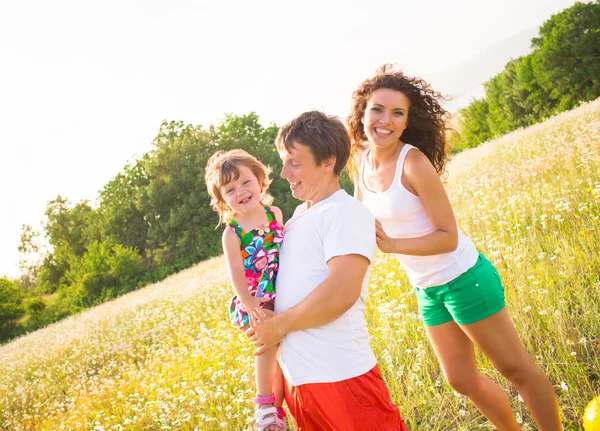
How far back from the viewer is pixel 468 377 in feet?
9.88

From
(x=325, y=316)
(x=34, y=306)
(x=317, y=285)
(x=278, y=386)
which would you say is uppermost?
(x=317, y=285)

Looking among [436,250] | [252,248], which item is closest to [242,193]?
[252,248]

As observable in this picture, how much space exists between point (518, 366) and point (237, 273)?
1.84 metres

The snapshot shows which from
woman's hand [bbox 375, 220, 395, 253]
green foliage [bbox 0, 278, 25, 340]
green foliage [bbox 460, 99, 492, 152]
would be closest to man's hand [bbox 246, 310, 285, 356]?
woman's hand [bbox 375, 220, 395, 253]

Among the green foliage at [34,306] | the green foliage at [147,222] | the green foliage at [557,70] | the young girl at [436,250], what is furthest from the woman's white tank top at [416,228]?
the green foliage at [557,70]

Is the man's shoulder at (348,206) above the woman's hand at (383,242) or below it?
above

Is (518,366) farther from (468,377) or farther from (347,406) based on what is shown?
(347,406)

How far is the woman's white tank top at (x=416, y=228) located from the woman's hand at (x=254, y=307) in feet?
3.30

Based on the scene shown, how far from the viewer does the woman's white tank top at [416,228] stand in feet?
9.58

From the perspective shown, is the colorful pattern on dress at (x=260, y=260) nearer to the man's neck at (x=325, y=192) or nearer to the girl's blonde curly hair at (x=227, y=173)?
the girl's blonde curly hair at (x=227, y=173)

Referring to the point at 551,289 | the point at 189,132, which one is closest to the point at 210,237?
the point at 189,132

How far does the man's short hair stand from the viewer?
242 cm

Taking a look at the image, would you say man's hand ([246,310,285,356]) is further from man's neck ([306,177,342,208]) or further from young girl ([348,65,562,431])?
young girl ([348,65,562,431])

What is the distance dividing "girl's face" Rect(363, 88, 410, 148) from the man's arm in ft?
3.79
